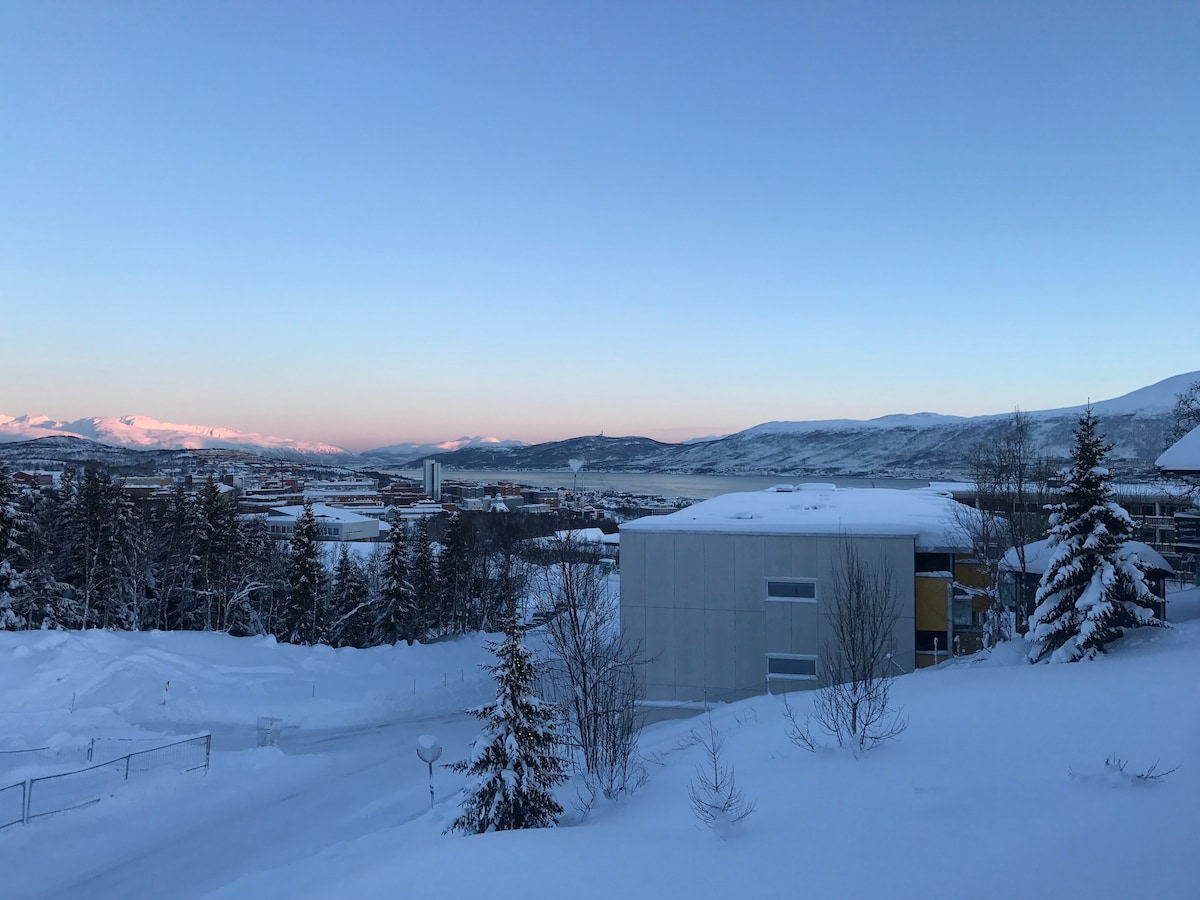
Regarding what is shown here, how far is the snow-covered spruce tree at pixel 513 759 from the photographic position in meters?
10.1

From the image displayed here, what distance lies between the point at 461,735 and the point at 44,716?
11670 millimetres

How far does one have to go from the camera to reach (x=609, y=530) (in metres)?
88.4

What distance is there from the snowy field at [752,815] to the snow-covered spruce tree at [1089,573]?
571 millimetres

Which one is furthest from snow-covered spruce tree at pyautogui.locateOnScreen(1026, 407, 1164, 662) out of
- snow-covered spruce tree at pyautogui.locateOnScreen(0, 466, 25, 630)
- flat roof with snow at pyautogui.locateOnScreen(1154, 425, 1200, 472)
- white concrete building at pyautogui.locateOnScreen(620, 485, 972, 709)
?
snow-covered spruce tree at pyautogui.locateOnScreen(0, 466, 25, 630)

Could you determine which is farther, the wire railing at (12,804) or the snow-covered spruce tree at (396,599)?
the snow-covered spruce tree at (396,599)

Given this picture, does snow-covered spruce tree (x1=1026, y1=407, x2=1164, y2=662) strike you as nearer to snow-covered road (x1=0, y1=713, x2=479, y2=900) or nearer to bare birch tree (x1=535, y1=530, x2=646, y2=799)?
bare birch tree (x1=535, y1=530, x2=646, y2=799)

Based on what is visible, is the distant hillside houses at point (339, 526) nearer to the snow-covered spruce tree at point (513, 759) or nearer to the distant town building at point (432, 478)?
the snow-covered spruce tree at point (513, 759)

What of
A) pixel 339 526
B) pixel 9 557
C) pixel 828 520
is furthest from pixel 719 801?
pixel 339 526

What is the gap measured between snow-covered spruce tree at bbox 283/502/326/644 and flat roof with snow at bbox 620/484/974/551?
19.0 meters

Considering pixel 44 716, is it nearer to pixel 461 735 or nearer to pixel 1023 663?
pixel 461 735

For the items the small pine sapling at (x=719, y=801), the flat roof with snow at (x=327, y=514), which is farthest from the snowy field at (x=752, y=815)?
the flat roof with snow at (x=327, y=514)

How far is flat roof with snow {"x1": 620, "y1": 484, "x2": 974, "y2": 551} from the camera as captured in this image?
18.8 meters

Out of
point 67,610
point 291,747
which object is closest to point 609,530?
point 67,610

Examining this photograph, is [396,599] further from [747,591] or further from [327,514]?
[327,514]
